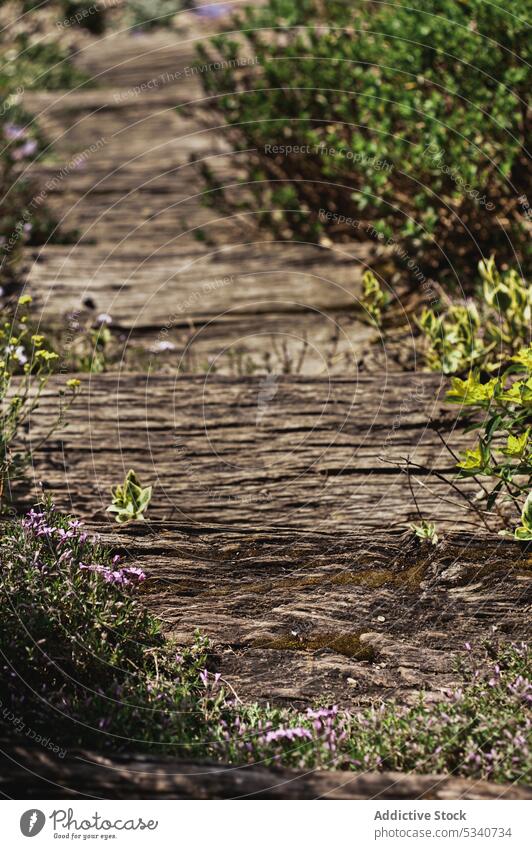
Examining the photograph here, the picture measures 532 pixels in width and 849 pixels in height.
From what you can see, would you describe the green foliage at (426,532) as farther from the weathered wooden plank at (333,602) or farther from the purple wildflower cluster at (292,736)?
the purple wildflower cluster at (292,736)

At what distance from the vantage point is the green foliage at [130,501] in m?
4.08

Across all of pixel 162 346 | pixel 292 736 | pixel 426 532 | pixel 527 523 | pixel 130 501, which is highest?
pixel 162 346

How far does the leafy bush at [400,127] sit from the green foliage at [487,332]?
0.89 m

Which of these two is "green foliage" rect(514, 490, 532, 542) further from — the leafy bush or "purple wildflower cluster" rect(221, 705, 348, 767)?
the leafy bush

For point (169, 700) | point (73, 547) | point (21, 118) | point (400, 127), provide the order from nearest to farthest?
point (169, 700) < point (73, 547) < point (400, 127) < point (21, 118)

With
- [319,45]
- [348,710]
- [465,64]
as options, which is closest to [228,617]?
[348,710]

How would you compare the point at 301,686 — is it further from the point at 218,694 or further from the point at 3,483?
the point at 3,483

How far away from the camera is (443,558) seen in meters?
3.84

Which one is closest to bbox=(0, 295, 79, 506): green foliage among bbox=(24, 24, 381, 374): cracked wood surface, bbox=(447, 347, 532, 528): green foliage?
bbox=(24, 24, 381, 374): cracked wood surface

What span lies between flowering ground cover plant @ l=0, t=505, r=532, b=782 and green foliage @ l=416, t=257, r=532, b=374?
177cm

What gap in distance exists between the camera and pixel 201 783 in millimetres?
2939

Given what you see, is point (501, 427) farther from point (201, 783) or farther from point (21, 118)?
point (21, 118)

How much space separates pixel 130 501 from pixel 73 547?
17.9 inches

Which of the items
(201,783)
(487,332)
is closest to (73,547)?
(201,783)
